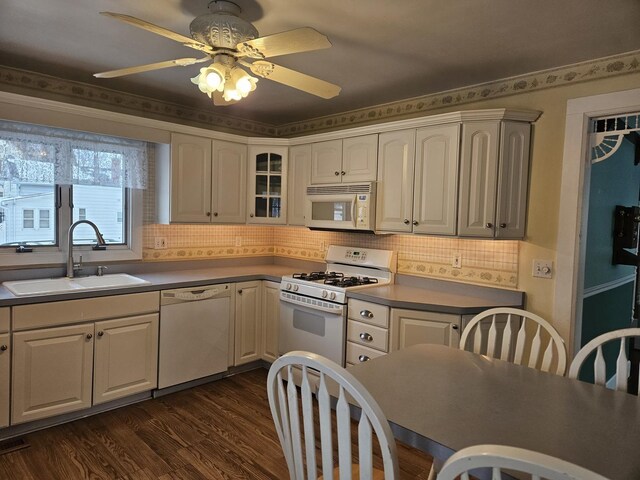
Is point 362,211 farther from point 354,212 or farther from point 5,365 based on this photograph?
point 5,365

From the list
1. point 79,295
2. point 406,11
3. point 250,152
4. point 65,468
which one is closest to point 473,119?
point 406,11

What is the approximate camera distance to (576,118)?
2.53m

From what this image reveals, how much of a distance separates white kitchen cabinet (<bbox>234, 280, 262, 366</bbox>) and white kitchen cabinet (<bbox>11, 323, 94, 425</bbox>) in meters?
1.13

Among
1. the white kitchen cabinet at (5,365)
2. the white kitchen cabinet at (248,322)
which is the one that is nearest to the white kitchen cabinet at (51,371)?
the white kitchen cabinet at (5,365)

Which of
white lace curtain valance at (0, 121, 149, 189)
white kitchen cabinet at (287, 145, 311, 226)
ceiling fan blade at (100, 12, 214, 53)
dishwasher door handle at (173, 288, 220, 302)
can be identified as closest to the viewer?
ceiling fan blade at (100, 12, 214, 53)

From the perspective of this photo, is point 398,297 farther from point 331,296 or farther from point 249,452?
point 249,452

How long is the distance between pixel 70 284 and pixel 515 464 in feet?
9.59

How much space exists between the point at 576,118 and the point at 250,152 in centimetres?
252

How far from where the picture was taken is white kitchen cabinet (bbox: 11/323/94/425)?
245 centimetres

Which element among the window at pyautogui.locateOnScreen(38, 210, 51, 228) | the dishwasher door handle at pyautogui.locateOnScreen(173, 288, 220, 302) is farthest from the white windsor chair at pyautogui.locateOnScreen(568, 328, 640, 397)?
A: the window at pyautogui.locateOnScreen(38, 210, 51, 228)

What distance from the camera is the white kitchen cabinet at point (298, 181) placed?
3688 millimetres

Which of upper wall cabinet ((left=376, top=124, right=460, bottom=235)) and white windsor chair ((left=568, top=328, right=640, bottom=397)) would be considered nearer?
white windsor chair ((left=568, top=328, right=640, bottom=397))

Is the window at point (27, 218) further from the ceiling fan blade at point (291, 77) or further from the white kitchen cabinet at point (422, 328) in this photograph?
the white kitchen cabinet at point (422, 328)

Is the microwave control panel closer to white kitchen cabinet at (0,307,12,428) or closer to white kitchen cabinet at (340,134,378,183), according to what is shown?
white kitchen cabinet at (340,134,378,183)
